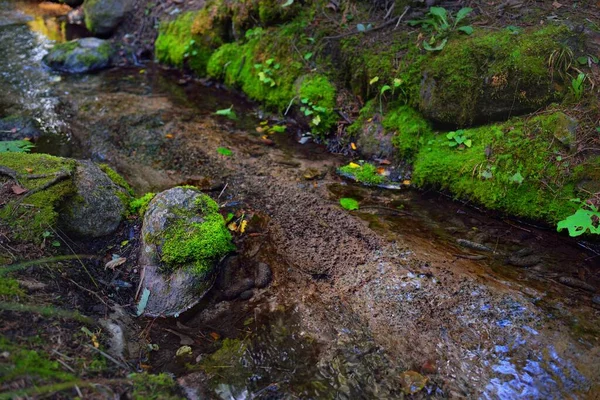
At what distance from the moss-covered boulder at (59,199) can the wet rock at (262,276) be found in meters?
1.38

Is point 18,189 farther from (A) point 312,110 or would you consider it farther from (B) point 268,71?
(B) point 268,71

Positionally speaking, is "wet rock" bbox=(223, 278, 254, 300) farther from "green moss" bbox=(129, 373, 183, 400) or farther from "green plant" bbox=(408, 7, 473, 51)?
"green plant" bbox=(408, 7, 473, 51)

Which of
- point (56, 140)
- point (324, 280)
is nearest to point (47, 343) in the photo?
point (324, 280)

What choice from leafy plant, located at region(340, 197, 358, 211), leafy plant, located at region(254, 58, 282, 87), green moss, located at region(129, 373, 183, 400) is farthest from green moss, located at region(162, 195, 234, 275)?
leafy plant, located at region(254, 58, 282, 87)

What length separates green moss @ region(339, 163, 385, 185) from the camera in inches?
192

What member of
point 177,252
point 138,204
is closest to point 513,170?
point 177,252

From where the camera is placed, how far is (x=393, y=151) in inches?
201

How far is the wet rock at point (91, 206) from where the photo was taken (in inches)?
141

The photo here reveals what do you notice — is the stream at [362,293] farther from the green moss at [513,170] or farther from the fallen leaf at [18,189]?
the fallen leaf at [18,189]

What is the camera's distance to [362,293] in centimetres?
345

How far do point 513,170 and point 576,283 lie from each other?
1257 mm

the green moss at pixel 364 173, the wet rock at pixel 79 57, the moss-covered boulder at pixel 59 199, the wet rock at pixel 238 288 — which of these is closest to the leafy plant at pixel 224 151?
the green moss at pixel 364 173

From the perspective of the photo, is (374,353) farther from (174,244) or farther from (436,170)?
(436,170)

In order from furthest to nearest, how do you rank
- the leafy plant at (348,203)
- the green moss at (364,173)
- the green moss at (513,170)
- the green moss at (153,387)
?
the green moss at (364,173) < the leafy plant at (348,203) < the green moss at (513,170) < the green moss at (153,387)
